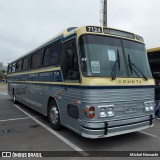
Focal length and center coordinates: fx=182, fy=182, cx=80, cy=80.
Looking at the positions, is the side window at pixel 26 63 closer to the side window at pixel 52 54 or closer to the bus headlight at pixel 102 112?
the side window at pixel 52 54

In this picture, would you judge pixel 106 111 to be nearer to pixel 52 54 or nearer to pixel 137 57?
pixel 137 57

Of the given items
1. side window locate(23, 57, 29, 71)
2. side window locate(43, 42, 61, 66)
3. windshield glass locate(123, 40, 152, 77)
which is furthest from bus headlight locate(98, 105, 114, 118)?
side window locate(23, 57, 29, 71)

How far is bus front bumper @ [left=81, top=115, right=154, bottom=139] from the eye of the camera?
4.11 metres

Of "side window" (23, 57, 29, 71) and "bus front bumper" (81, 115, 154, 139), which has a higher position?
"side window" (23, 57, 29, 71)

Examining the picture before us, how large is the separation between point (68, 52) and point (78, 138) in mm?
2491

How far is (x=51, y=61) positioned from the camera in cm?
627

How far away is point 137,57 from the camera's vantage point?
16.8 feet

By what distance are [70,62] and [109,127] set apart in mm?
1895

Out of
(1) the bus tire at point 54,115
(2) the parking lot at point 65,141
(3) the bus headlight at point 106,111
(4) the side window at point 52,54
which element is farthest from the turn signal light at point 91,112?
(4) the side window at point 52,54

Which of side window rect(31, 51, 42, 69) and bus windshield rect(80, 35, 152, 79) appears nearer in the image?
bus windshield rect(80, 35, 152, 79)

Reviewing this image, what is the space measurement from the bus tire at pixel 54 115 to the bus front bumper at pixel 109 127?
174 cm

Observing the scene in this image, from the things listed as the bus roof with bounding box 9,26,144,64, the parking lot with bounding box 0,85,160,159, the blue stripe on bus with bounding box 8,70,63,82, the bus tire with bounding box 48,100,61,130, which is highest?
the bus roof with bounding box 9,26,144,64

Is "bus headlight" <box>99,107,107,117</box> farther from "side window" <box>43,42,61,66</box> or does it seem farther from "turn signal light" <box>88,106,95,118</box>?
"side window" <box>43,42,61,66</box>

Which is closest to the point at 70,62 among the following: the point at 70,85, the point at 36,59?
the point at 70,85
